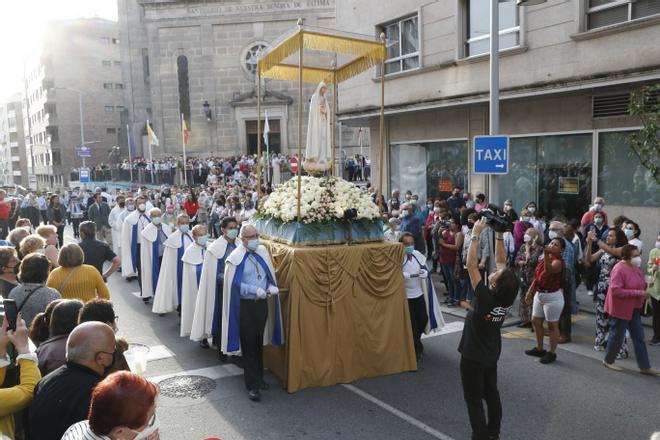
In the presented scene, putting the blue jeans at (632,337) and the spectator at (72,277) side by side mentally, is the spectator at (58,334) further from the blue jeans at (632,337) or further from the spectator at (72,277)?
the blue jeans at (632,337)

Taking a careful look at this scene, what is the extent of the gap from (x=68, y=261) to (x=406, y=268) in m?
4.21

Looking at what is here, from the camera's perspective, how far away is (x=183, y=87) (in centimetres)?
3991

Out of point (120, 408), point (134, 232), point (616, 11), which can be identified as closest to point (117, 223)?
point (134, 232)

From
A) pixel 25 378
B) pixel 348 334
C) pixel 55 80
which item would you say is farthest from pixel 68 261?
pixel 55 80

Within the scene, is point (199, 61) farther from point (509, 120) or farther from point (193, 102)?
point (509, 120)

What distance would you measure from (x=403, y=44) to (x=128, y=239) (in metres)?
10.7

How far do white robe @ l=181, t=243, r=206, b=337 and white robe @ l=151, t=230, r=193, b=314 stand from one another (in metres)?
1.05

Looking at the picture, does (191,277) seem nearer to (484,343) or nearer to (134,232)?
(134,232)

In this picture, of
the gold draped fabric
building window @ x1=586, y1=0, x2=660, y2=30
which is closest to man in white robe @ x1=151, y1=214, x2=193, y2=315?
the gold draped fabric

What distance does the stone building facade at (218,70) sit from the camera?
126 ft

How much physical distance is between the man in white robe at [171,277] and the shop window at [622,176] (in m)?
9.43

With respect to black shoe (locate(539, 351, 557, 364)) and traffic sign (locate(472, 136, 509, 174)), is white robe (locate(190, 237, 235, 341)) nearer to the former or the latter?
black shoe (locate(539, 351, 557, 364))

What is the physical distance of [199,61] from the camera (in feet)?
128

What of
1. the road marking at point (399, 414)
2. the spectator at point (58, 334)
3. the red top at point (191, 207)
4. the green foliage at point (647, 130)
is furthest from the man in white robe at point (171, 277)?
the red top at point (191, 207)
